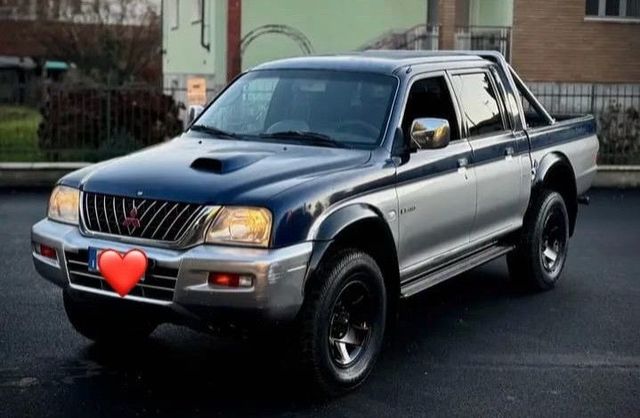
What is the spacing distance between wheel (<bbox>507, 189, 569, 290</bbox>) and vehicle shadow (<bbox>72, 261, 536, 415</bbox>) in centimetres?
61

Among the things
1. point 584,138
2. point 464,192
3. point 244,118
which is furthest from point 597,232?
point 244,118

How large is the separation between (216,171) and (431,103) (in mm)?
1959

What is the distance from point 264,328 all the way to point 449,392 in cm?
123

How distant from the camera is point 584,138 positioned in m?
9.09

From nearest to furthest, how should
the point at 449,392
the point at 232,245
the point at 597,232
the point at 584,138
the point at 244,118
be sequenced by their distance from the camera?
the point at 232,245 → the point at 449,392 → the point at 244,118 → the point at 584,138 → the point at 597,232

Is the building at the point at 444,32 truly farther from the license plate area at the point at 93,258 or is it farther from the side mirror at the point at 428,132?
the license plate area at the point at 93,258

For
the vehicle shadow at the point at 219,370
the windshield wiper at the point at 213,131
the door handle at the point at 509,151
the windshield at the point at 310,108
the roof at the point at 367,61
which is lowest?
the vehicle shadow at the point at 219,370

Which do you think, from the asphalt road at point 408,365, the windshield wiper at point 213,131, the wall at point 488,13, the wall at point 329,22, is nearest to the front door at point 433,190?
the asphalt road at point 408,365

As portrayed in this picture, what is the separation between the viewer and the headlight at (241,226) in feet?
17.3

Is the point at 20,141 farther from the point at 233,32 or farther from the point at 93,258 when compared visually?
the point at 93,258

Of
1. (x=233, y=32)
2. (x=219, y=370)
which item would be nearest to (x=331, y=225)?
(x=219, y=370)

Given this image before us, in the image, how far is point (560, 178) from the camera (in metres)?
8.72

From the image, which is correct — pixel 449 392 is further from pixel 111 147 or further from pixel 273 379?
pixel 111 147

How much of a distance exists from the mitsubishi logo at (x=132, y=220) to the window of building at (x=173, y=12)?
2588cm
